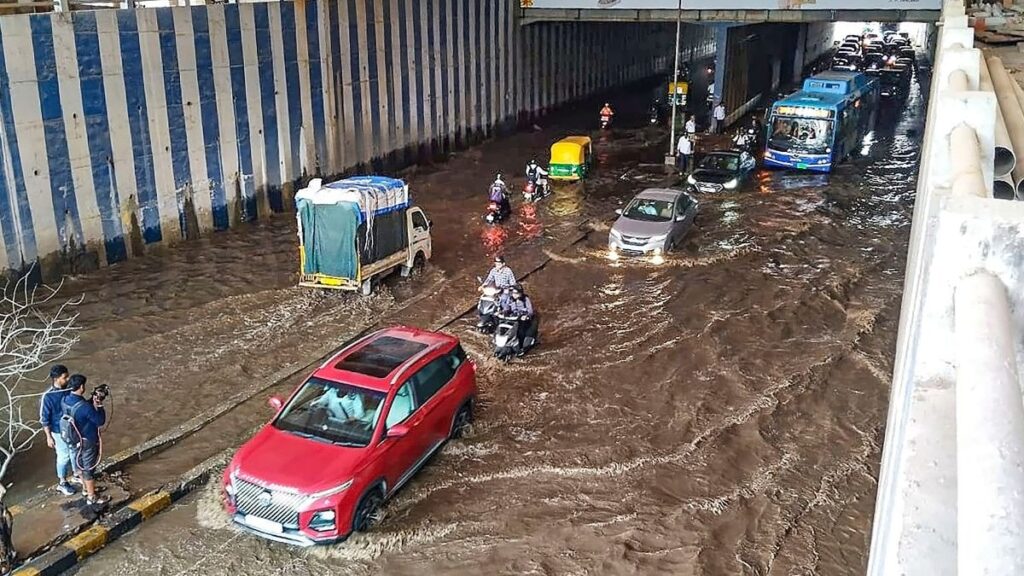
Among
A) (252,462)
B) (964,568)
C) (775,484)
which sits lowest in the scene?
(775,484)

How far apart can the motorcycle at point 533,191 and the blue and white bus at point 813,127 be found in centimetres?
910

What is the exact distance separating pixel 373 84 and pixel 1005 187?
1019 inches

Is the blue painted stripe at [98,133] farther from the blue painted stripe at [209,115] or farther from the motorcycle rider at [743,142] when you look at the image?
the motorcycle rider at [743,142]

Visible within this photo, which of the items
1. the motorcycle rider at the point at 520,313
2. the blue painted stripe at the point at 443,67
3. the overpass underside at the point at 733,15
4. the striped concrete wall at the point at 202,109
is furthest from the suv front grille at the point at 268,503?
the overpass underside at the point at 733,15

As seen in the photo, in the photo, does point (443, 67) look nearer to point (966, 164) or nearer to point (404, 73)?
point (404, 73)

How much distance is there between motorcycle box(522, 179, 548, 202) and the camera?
26.2 meters

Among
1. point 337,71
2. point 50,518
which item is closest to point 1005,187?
point 50,518

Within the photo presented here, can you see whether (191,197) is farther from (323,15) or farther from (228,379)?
(228,379)

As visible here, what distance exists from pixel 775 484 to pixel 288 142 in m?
18.5

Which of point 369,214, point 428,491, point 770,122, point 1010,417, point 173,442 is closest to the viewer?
point 1010,417

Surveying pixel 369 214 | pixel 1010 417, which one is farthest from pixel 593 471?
pixel 1010 417

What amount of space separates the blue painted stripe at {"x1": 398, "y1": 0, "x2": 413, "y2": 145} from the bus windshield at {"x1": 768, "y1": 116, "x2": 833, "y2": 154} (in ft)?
41.8

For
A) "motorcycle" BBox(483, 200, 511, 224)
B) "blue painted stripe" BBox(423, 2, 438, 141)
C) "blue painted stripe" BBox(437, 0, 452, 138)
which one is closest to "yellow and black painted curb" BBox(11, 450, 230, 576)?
"motorcycle" BBox(483, 200, 511, 224)

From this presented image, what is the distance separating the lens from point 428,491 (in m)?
10.8
